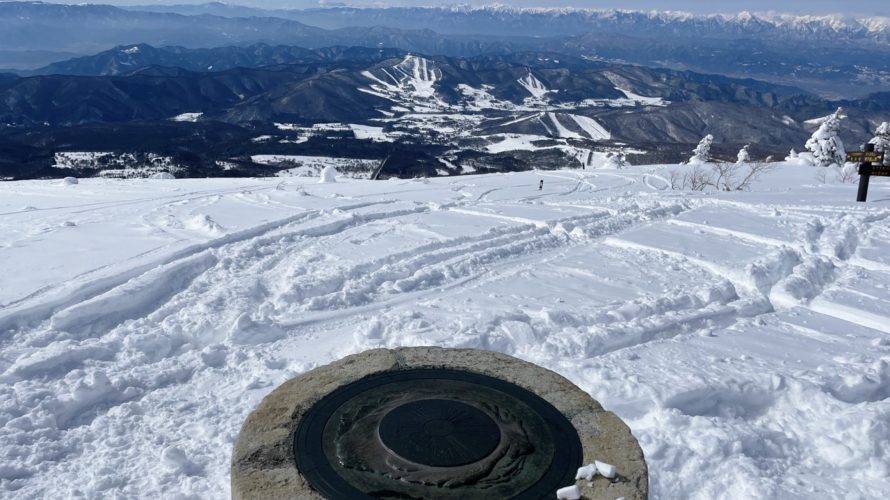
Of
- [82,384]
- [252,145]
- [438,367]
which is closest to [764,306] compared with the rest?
[438,367]

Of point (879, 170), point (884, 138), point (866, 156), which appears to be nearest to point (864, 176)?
point (879, 170)

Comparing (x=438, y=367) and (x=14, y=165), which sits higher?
(x=438, y=367)

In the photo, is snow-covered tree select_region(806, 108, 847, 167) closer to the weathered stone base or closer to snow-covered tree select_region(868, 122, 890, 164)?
snow-covered tree select_region(868, 122, 890, 164)

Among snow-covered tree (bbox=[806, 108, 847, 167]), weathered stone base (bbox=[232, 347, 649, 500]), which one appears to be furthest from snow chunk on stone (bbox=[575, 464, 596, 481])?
snow-covered tree (bbox=[806, 108, 847, 167])

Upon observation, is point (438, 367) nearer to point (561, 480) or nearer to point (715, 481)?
point (561, 480)

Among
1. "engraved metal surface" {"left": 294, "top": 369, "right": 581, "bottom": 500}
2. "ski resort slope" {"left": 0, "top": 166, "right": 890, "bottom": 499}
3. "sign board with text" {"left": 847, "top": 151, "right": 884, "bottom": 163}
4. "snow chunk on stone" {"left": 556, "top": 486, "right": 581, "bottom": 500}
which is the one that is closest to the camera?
"snow chunk on stone" {"left": 556, "top": 486, "right": 581, "bottom": 500}

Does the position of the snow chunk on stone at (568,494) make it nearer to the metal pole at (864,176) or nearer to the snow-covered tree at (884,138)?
the metal pole at (864,176)
